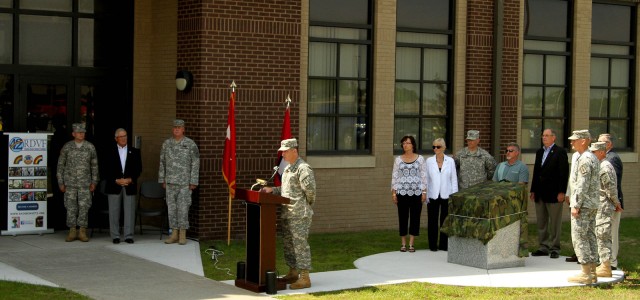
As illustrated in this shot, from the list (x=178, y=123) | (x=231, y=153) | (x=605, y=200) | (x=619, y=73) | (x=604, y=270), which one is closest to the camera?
(x=605, y=200)

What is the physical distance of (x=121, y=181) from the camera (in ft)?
53.3

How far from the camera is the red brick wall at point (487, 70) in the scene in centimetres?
1977

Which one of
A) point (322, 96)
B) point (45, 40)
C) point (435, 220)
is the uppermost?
point (45, 40)

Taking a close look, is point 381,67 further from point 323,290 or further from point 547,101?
point 323,290

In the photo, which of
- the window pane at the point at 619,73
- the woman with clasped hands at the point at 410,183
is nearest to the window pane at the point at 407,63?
the woman with clasped hands at the point at 410,183

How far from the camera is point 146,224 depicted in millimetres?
18438

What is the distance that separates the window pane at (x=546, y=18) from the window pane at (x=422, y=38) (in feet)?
6.81

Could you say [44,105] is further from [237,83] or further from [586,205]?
[586,205]

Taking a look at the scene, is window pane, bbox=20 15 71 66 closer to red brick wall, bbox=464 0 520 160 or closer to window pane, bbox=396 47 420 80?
window pane, bbox=396 47 420 80

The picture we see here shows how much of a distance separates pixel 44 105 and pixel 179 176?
9.22ft

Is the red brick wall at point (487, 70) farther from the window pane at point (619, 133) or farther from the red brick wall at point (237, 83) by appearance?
the red brick wall at point (237, 83)

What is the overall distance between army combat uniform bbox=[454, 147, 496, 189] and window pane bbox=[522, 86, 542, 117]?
492 centimetres

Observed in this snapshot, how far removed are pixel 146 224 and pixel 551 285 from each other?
7.77 m

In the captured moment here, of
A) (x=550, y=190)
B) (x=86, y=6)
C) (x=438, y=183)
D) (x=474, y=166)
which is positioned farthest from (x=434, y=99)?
(x=86, y=6)
